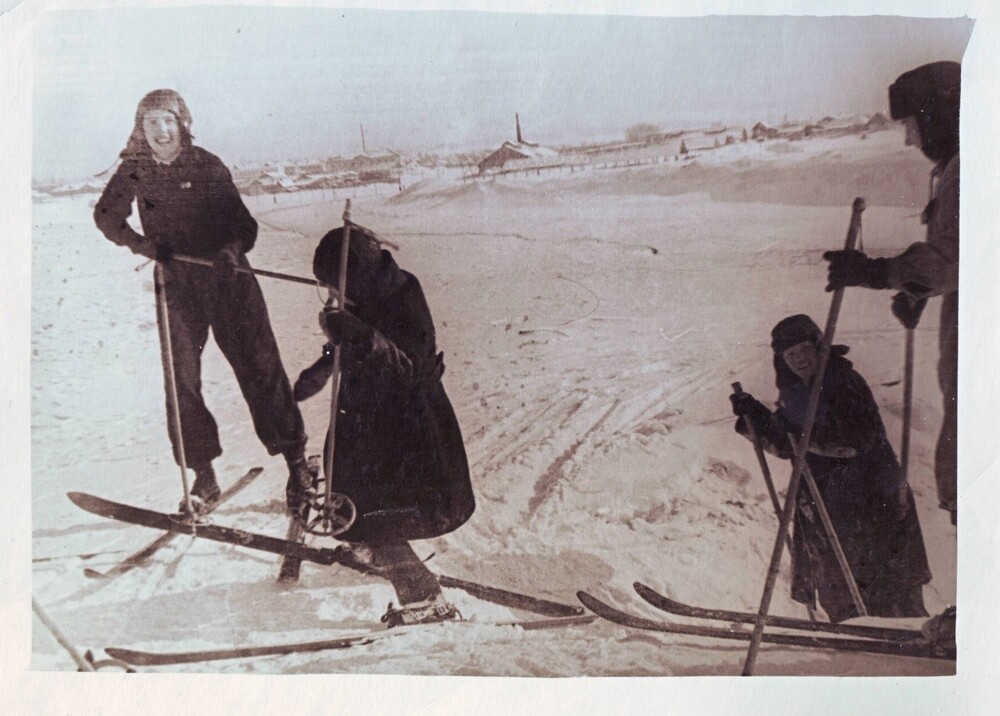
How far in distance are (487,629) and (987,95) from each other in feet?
9.38

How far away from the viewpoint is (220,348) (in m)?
2.86

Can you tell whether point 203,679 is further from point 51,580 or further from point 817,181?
point 817,181

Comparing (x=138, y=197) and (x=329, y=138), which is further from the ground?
(x=329, y=138)

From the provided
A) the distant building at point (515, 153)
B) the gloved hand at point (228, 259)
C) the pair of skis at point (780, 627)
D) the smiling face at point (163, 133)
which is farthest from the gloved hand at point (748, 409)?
the smiling face at point (163, 133)

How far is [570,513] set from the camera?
2.83 metres

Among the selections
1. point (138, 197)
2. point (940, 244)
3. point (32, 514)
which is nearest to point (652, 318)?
point (940, 244)

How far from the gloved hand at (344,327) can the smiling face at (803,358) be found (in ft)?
5.42

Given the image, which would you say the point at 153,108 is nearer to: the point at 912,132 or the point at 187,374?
the point at 187,374

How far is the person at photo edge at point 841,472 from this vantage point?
2.81 m

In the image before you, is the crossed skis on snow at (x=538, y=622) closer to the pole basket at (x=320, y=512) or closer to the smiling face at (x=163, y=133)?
the pole basket at (x=320, y=512)

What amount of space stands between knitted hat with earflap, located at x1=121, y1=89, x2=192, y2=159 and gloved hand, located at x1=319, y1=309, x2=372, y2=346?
2.84 ft

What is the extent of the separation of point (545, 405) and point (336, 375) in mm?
836

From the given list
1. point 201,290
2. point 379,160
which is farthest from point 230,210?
point 379,160

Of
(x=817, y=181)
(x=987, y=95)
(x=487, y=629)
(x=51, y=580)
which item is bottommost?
(x=487, y=629)
